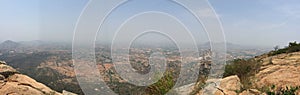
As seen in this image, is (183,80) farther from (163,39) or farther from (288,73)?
(288,73)

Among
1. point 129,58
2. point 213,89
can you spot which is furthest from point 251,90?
point 129,58

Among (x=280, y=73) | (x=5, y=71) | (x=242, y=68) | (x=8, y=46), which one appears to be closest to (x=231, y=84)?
(x=280, y=73)

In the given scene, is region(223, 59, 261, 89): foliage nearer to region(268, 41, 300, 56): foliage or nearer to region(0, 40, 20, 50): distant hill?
region(268, 41, 300, 56): foliage

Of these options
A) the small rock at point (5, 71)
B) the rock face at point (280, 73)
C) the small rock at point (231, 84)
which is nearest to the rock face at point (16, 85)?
the small rock at point (5, 71)

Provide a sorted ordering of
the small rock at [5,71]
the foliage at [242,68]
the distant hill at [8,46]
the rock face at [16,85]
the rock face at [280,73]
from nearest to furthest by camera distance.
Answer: the rock face at [16,85] → the small rock at [5,71] → the rock face at [280,73] → the foliage at [242,68] → the distant hill at [8,46]

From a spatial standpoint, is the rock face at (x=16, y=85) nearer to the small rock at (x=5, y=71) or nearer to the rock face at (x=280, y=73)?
the small rock at (x=5, y=71)

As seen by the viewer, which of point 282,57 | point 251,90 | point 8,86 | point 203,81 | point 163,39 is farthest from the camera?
point 282,57

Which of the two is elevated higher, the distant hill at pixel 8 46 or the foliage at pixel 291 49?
the foliage at pixel 291 49

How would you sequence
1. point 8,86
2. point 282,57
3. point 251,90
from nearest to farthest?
1. point 8,86
2. point 251,90
3. point 282,57

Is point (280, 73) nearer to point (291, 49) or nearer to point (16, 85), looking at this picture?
point (291, 49)
